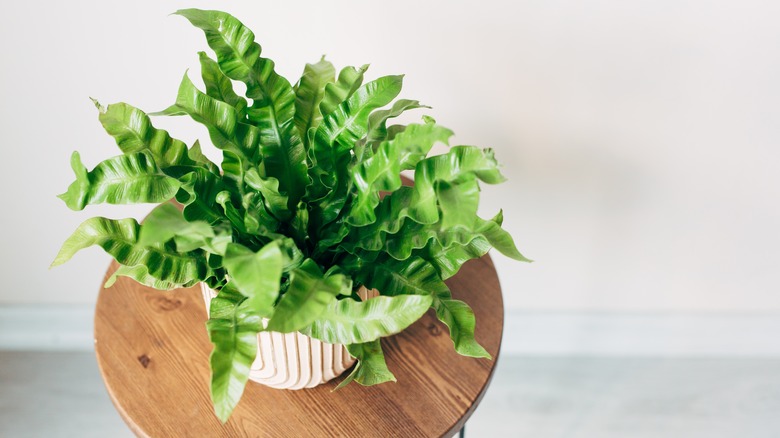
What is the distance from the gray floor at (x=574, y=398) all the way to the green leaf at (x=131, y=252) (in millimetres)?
806

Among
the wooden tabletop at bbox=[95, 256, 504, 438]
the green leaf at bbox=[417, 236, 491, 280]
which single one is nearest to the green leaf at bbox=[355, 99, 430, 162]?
the green leaf at bbox=[417, 236, 491, 280]

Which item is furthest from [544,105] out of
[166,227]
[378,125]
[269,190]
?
[166,227]

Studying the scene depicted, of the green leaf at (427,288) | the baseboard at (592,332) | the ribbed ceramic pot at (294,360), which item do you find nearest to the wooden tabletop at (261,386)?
the ribbed ceramic pot at (294,360)

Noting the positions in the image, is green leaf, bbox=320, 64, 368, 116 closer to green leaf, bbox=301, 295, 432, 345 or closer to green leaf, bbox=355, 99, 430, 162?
green leaf, bbox=355, 99, 430, 162

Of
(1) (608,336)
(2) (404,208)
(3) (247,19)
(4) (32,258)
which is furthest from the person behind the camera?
(1) (608,336)

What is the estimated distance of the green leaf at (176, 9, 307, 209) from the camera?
2.15 feet

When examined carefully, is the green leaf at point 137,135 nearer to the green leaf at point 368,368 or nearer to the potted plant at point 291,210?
the potted plant at point 291,210

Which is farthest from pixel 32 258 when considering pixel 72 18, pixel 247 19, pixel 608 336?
pixel 608 336

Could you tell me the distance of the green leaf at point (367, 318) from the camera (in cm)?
60

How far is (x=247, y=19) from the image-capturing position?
0.97m

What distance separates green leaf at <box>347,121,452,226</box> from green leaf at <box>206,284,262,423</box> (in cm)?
13

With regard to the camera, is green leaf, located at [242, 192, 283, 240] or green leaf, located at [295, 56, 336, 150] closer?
green leaf, located at [242, 192, 283, 240]

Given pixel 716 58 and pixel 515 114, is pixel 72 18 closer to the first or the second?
pixel 515 114

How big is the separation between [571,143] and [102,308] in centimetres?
69
